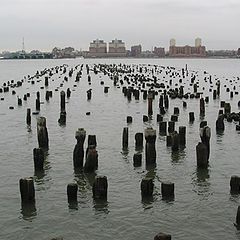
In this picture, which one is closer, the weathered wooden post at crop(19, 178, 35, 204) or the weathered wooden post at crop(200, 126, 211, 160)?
the weathered wooden post at crop(19, 178, 35, 204)

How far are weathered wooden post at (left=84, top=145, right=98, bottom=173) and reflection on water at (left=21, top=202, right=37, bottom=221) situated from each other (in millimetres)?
4007

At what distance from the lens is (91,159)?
19.9 metres

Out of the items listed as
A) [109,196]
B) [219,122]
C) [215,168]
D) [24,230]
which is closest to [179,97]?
[219,122]

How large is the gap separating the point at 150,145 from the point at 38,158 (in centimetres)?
482

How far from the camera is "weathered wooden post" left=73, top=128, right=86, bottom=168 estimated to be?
66.7 ft

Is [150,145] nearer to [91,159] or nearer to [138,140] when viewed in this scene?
[91,159]

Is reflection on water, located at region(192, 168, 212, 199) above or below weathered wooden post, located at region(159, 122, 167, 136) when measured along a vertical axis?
below

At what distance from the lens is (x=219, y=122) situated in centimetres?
2958

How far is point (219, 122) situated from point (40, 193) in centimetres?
1518

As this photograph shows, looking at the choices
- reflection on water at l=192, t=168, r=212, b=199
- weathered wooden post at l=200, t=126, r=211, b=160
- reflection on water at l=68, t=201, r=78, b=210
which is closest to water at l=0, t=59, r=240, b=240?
reflection on water at l=192, t=168, r=212, b=199

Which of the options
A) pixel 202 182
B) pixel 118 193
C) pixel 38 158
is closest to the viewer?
pixel 118 193

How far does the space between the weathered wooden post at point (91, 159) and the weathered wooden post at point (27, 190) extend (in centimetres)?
393

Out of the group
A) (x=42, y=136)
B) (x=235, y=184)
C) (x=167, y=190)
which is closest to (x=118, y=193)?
(x=167, y=190)

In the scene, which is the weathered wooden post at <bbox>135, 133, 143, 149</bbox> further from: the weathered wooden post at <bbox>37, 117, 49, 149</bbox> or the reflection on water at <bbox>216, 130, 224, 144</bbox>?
the reflection on water at <bbox>216, 130, 224, 144</bbox>
